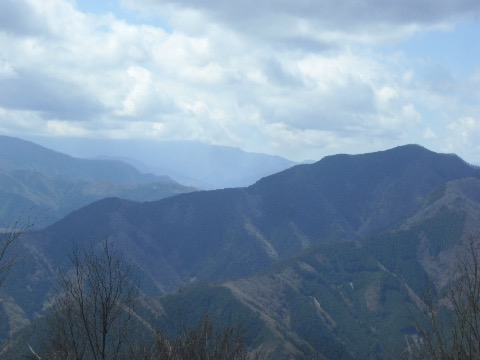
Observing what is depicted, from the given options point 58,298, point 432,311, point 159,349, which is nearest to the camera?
point 432,311

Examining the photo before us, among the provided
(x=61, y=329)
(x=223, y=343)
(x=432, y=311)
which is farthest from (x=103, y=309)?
(x=432, y=311)

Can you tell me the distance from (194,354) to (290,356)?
555 feet

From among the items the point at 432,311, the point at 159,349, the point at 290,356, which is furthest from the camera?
the point at 290,356

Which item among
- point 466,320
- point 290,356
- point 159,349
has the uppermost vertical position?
point 466,320

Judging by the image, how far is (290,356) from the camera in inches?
7269

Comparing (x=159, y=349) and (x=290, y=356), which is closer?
(x=159, y=349)

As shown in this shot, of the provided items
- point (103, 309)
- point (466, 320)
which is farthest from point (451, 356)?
point (103, 309)

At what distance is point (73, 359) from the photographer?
91.5 ft

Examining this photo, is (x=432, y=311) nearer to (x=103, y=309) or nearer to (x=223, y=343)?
(x=223, y=343)

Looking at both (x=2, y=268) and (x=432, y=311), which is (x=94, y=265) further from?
(x=432, y=311)

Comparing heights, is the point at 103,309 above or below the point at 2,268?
below

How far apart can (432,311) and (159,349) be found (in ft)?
37.0

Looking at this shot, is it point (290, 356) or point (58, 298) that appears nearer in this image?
point (58, 298)

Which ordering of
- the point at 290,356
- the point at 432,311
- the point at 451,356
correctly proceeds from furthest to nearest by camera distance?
the point at 290,356 → the point at 432,311 → the point at 451,356
